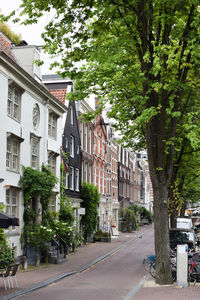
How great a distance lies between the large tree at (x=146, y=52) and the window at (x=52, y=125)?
1073cm

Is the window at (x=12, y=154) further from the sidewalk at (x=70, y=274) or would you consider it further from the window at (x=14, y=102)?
the sidewalk at (x=70, y=274)

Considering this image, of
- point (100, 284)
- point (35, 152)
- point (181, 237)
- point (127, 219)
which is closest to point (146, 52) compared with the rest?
point (100, 284)

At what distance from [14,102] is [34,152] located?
12.1 feet

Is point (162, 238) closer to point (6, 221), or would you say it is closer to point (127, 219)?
point (6, 221)

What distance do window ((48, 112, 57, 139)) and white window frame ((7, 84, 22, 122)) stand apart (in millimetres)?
5296

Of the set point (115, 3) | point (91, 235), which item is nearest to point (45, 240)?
point (115, 3)

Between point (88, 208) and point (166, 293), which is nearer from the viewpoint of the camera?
point (166, 293)

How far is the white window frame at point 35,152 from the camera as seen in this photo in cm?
2410

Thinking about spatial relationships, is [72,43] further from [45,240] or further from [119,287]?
[45,240]

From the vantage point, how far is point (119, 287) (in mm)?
15562

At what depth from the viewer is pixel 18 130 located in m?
21.8

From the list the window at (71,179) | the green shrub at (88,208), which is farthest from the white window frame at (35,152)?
the green shrub at (88,208)

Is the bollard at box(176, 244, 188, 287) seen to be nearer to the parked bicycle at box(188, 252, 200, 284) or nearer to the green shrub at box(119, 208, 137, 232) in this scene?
the parked bicycle at box(188, 252, 200, 284)

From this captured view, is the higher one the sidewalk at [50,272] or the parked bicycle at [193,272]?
the parked bicycle at [193,272]
